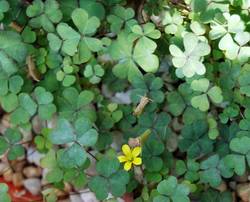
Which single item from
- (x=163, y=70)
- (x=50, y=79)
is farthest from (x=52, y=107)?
(x=163, y=70)

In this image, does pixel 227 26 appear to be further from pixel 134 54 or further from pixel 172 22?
pixel 134 54

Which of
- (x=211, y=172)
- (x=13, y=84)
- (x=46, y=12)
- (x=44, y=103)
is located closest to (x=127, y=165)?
(x=211, y=172)

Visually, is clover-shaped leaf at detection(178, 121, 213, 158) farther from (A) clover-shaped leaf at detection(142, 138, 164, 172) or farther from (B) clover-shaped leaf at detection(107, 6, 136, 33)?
(B) clover-shaped leaf at detection(107, 6, 136, 33)

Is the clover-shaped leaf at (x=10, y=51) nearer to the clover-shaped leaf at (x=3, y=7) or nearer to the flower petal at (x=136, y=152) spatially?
the clover-shaped leaf at (x=3, y=7)

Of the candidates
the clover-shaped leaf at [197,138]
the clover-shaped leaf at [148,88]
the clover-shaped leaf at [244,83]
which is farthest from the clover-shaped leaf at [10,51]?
the clover-shaped leaf at [244,83]

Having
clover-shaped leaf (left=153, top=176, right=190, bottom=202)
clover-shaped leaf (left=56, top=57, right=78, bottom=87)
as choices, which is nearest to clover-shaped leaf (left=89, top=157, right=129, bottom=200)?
clover-shaped leaf (left=153, top=176, right=190, bottom=202)
